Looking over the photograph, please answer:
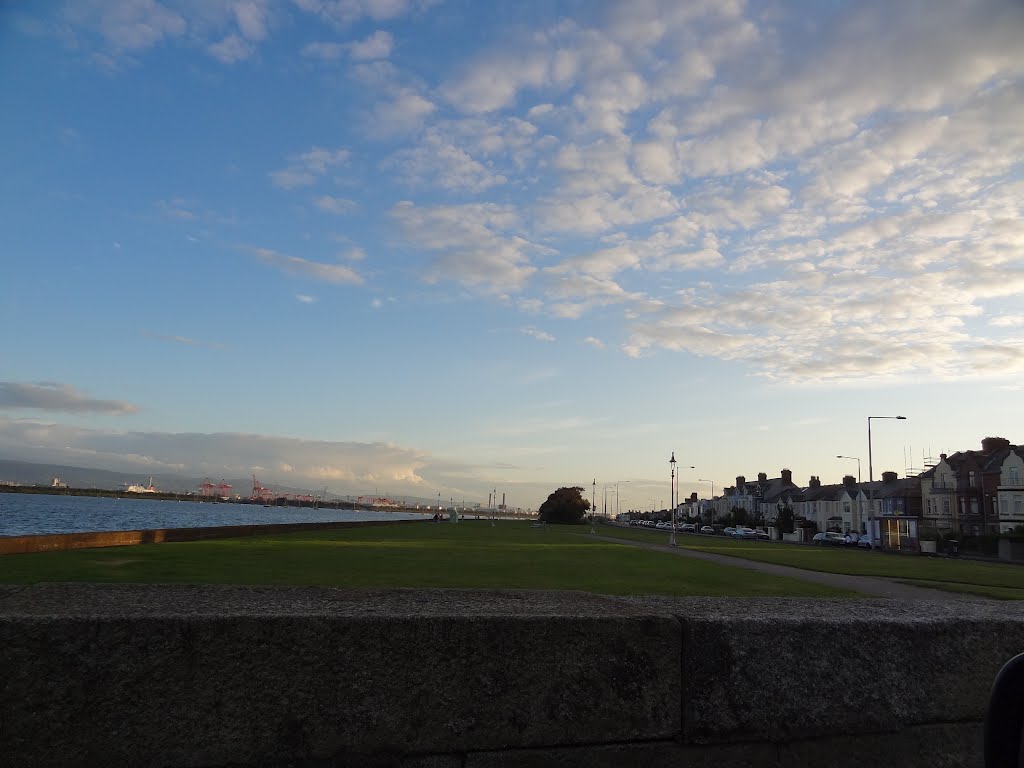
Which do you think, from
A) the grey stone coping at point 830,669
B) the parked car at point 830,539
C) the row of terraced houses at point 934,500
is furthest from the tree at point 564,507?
the grey stone coping at point 830,669

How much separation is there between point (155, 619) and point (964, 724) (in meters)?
3.36

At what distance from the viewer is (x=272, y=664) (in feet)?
8.43

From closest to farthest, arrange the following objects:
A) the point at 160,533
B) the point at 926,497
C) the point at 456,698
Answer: the point at 456,698 → the point at 160,533 → the point at 926,497

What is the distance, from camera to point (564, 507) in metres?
163

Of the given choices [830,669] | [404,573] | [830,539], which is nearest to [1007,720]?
[830,669]

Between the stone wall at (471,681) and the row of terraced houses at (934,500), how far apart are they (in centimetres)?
5637

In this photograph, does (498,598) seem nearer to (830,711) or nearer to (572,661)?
(572,661)

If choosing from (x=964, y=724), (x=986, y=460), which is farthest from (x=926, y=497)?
(x=964, y=724)

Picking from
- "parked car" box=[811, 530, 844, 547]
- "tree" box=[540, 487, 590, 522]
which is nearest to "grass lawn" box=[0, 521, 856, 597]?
"parked car" box=[811, 530, 844, 547]

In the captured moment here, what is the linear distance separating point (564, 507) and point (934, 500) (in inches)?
3120

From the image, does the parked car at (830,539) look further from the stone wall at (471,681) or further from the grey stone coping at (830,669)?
the stone wall at (471,681)

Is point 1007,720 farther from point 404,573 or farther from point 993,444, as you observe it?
point 993,444

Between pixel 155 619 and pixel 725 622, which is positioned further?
pixel 725 622

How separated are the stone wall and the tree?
533 ft
